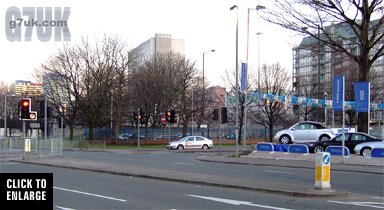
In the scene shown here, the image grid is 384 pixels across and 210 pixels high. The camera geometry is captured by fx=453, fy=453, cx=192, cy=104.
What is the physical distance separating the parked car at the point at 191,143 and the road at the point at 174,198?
30.4 m

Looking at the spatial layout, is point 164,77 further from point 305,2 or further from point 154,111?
point 305,2

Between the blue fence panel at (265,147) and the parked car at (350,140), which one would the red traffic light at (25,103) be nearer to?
the blue fence panel at (265,147)

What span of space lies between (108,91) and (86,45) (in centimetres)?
659

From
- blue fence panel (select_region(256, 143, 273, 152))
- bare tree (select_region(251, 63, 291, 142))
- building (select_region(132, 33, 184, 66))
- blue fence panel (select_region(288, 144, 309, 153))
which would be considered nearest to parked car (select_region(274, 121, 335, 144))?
blue fence panel (select_region(256, 143, 273, 152))

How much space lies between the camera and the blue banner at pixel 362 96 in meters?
24.9

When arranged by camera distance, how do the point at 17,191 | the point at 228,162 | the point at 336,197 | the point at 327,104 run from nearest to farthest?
the point at 17,191, the point at 336,197, the point at 228,162, the point at 327,104

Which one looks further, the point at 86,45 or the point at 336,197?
the point at 86,45

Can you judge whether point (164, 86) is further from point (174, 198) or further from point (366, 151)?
point (174, 198)

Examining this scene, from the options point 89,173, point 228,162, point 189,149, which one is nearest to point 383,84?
point 189,149

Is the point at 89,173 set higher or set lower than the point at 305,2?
lower

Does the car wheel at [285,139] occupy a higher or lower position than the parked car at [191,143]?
higher

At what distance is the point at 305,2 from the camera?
28.8m

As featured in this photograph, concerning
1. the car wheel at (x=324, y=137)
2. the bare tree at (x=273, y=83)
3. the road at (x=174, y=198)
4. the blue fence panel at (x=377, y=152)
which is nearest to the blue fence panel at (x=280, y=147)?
the car wheel at (x=324, y=137)

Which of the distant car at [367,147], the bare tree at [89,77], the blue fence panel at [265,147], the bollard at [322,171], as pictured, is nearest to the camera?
the bollard at [322,171]
